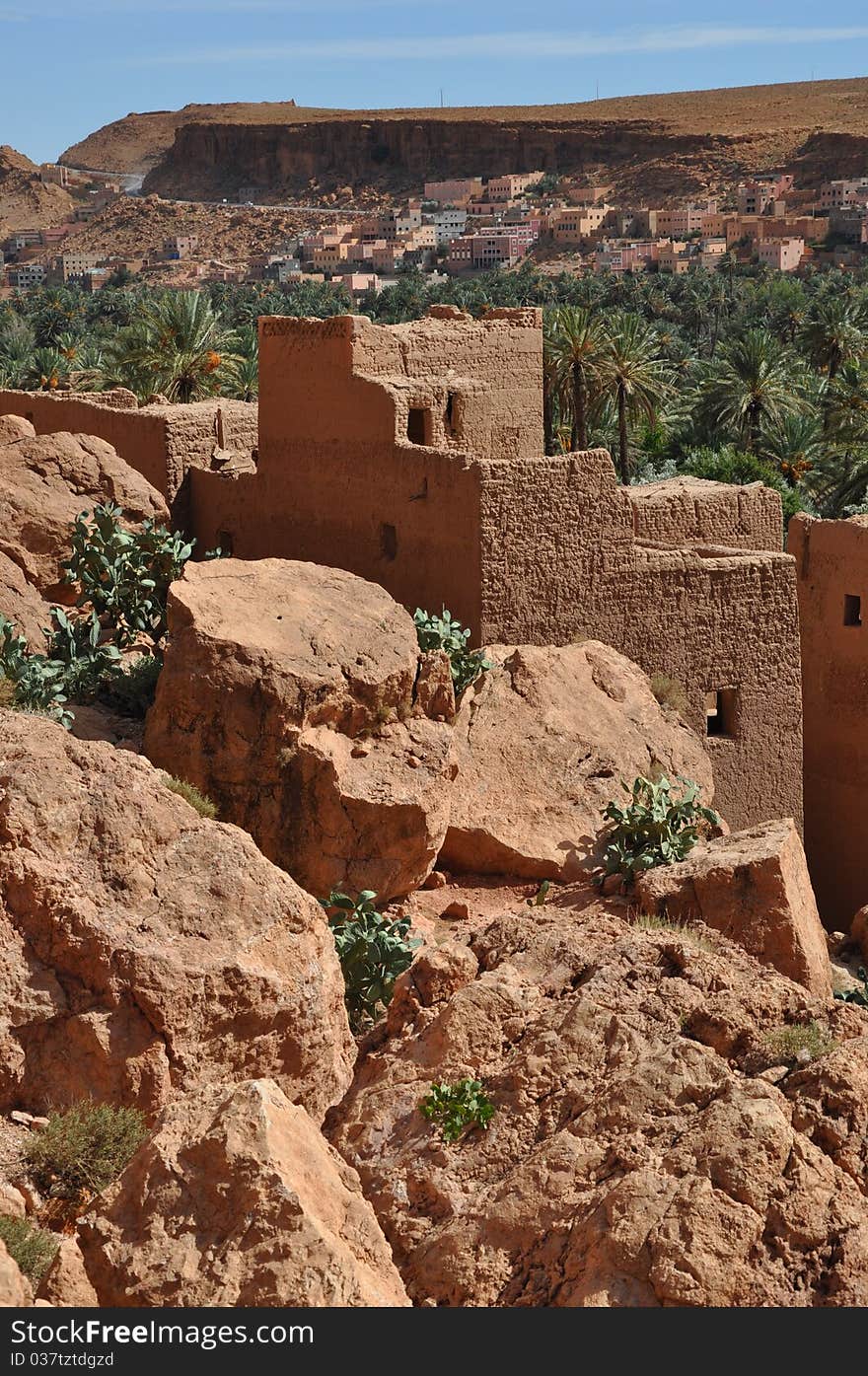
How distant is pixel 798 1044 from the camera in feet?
21.4

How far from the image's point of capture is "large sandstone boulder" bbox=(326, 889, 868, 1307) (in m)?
5.58

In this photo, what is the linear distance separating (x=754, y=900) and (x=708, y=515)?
636cm

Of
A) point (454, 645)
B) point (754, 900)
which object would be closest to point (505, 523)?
point (454, 645)

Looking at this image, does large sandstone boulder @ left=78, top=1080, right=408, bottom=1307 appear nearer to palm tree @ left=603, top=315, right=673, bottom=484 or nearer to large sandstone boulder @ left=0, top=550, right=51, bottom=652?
large sandstone boulder @ left=0, top=550, right=51, bottom=652

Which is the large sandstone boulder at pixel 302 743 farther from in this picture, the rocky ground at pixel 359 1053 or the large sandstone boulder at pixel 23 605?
the large sandstone boulder at pixel 23 605

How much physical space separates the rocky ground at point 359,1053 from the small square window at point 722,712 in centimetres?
378

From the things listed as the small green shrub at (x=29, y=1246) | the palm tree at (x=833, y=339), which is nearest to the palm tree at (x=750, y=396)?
the palm tree at (x=833, y=339)

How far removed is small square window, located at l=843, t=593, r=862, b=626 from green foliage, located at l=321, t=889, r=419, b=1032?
299 inches

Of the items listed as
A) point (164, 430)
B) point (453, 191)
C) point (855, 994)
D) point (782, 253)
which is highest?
point (453, 191)

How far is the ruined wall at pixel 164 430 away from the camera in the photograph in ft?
55.4

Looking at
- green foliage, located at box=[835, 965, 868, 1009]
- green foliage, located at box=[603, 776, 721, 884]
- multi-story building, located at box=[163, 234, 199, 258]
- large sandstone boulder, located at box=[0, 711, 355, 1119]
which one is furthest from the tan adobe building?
multi-story building, located at box=[163, 234, 199, 258]

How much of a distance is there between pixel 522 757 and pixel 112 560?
331cm

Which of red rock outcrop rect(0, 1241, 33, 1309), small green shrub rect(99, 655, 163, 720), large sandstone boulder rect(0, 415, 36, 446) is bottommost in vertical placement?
small green shrub rect(99, 655, 163, 720)

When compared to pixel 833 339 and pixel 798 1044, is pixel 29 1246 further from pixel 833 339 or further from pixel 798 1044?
pixel 833 339
